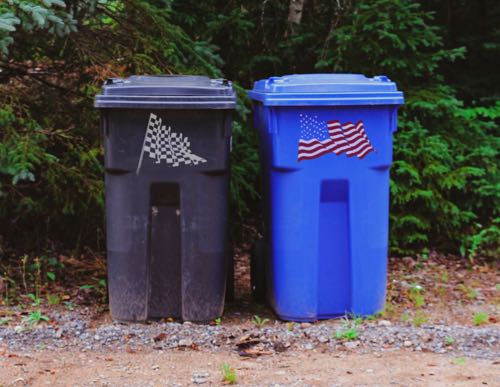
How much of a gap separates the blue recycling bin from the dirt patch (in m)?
0.67

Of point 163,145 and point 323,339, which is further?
point 163,145

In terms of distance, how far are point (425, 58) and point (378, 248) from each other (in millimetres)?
2508

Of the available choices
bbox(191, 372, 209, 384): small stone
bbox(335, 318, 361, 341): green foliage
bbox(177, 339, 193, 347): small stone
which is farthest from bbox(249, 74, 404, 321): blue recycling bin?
bbox(191, 372, 209, 384): small stone

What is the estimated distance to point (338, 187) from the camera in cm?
467

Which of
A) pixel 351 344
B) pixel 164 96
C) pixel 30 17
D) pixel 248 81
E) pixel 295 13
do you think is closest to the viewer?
pixel 351 344

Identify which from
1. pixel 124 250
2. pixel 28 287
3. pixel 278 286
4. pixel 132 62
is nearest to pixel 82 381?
pixel 124 250

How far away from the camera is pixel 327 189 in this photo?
184 inches

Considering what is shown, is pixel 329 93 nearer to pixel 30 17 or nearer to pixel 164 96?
pixel 164 96

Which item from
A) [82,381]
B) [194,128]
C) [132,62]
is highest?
[132,62]

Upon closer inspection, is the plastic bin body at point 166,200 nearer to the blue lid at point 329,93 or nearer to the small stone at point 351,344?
the blue lid at point 329,93

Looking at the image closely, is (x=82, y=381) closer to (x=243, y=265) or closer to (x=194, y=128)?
(x=194, y=128)

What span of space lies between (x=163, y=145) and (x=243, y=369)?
140 cm

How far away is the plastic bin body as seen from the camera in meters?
4.48

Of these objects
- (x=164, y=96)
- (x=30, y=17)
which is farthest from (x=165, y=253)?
(x=30, y=17)
